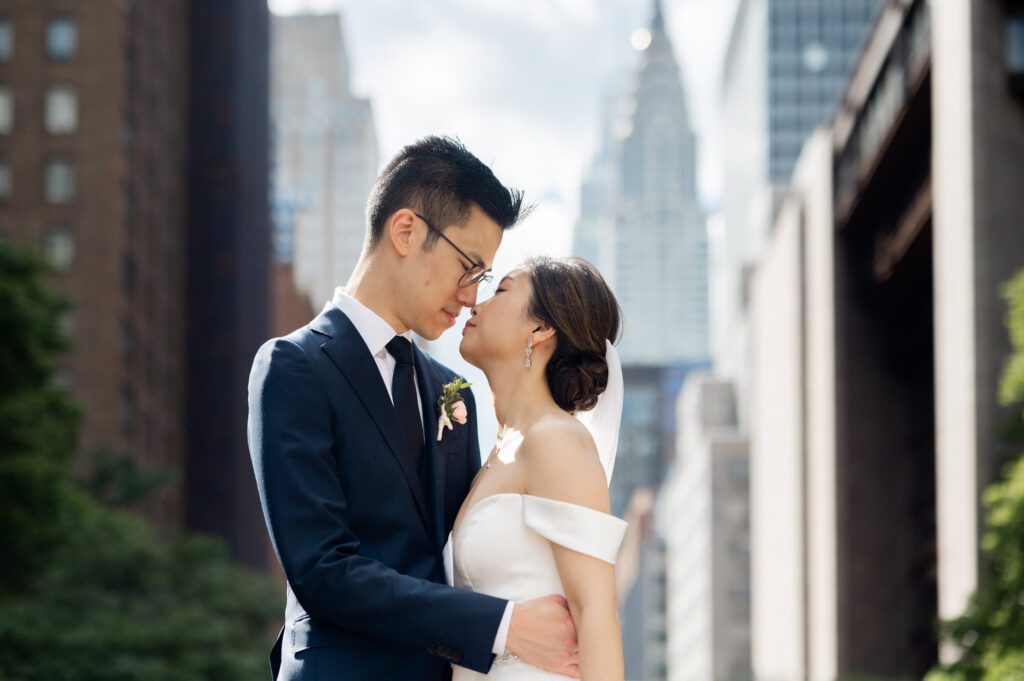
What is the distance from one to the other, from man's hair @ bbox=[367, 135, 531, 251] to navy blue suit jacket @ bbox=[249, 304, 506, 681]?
450 millimetres

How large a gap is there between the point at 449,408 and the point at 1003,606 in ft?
73.0

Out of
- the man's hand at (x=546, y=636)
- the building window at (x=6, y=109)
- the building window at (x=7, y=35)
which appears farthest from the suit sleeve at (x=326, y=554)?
the building window at (x=7, y=35)

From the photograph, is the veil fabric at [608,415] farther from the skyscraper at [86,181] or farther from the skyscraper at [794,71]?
the skyscraper at [794,71]

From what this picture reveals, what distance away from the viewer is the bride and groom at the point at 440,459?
5055 mm

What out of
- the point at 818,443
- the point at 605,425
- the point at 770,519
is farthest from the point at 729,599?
the point at 605,425

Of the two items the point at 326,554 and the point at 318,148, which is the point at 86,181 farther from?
the point at 318,148

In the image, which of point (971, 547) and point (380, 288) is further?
point (971, 547)

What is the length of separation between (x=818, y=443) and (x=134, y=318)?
91.3ft

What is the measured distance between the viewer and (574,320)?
5.57 meters

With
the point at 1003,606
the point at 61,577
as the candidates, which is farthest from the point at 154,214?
the point at 1003,606

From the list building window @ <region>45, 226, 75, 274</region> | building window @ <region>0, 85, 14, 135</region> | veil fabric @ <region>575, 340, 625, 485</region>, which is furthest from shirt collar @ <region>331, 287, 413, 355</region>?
building window @ <region>0, 85, 14, 135</region>

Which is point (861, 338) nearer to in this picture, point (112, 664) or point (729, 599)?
point (112, 664)

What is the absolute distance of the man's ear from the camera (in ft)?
18.1

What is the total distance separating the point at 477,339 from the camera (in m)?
5.68
